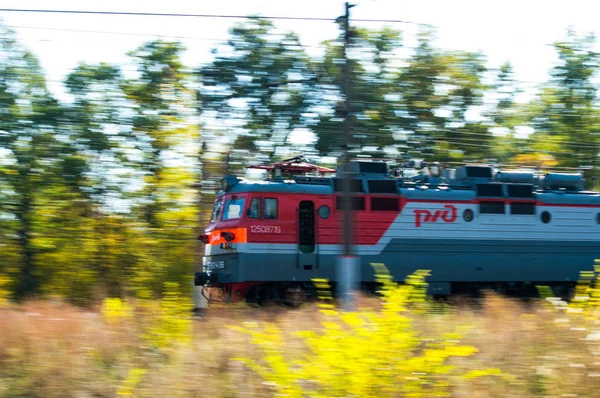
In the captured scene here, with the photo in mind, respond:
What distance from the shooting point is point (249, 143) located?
35625 mm

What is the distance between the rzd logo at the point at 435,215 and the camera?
1852 centimetres

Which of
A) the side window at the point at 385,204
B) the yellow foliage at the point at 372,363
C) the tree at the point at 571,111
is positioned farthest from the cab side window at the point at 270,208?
the tree at the point at 571,111

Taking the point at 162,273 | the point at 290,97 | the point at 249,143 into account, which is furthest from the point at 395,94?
the point at 162,273

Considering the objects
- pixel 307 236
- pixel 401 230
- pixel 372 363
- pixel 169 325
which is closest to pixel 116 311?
pixel 169 325

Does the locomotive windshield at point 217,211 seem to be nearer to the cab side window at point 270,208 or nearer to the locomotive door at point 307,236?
the cab side window at point 270,208

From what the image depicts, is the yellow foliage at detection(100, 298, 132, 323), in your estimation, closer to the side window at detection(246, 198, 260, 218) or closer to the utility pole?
the utility pole

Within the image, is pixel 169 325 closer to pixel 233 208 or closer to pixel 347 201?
pixel 347 201

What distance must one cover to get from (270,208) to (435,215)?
14.5ft

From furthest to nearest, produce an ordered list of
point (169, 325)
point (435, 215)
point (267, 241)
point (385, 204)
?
point (435, 215), point (385, 204), point (267, 241), point (169, 325)

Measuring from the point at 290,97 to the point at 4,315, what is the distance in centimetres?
2792

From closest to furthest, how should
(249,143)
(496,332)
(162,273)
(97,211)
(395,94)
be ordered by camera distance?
(496,332), (162,273), (97,211), (249,143), (395,94)

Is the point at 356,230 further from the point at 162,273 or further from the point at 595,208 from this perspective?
the point at 595,208

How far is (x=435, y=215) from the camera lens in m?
18.6

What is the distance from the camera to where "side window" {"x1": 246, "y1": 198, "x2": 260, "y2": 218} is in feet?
57.7
